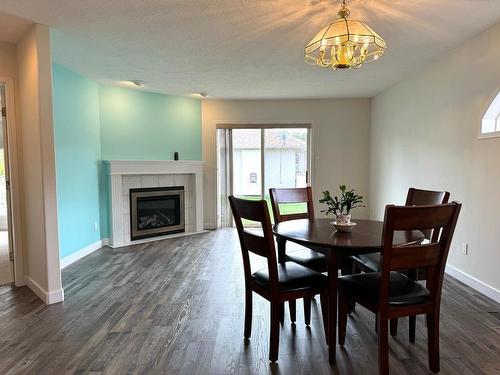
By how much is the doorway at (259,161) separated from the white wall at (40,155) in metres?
3.55

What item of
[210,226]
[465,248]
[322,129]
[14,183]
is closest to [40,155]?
[14,183]

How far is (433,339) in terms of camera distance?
1900 mm

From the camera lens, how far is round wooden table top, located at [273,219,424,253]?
1.92 m

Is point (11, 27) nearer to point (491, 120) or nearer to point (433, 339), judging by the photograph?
point (433, 339)

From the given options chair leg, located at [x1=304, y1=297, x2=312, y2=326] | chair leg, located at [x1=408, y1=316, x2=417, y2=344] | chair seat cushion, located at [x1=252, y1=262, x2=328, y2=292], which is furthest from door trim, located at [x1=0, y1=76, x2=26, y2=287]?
chair leg, located at [x1=408, y1=316, x2=417, y2=344]

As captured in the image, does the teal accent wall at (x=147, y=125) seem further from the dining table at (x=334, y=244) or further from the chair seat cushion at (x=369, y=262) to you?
the chair seat cushion at (x=369, y=262)

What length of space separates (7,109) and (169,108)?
2.77 m

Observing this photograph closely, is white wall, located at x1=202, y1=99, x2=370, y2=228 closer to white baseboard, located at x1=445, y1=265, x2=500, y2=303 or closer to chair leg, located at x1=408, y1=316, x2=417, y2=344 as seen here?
white baseboard, located at x1=445, y1=265, x2=500, y2=303

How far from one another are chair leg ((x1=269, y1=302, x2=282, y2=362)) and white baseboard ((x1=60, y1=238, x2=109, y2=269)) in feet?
9.75

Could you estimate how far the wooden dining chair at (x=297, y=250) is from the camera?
2.56m

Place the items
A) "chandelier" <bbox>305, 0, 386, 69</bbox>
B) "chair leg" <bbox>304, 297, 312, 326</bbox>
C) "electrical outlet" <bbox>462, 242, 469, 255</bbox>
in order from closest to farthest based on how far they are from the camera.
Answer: "chandelier" <bbox>305, 0, 386, 69</bbox> → "chair leg" <bbox>304, 297, 312, 326</bbox> → "electrical outlet" <bbox>462, 242, 469, 255</bbox>

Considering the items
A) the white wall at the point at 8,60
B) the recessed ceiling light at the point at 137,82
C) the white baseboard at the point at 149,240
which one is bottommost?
the white baseboard at the point at 149,240

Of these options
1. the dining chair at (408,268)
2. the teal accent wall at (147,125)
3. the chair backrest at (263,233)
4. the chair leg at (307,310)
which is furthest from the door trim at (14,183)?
the dining chair at (408,268)

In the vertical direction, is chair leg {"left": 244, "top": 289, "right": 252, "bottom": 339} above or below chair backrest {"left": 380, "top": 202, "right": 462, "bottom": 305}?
below
